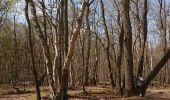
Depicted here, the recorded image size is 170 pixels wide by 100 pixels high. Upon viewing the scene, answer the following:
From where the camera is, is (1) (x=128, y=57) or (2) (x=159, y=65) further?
(1) (x=128, y=57)

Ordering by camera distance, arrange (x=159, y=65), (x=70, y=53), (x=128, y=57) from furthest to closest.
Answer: (x=128, y=57) → (x=159, y=65) → (x=70, y=53)

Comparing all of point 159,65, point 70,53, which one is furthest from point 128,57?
point 70,53

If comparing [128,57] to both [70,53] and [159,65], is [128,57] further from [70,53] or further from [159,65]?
[70,53]

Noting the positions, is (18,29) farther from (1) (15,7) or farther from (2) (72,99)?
(2) (72,99)

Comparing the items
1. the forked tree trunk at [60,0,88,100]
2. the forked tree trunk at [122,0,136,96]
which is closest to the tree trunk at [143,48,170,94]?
the forked tree trunk at [122,0,136,96]

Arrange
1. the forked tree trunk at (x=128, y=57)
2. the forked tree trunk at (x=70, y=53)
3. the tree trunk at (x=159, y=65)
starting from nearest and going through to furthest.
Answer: the forked tree trunk at (x=70, y=53)
the tree trunk at (x=159, y=65)
the forked tree trunk at (x=128, y=57)

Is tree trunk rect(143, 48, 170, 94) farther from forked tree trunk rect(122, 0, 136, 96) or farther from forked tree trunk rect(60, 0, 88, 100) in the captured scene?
forked tree trunk rect(60, 0, 88, 100)

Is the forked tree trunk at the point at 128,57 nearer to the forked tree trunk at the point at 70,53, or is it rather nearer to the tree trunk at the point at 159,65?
the tree trunk at the point at 159,65

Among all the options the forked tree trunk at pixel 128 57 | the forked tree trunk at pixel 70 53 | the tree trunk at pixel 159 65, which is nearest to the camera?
the forked tree trunk at pixel 70 53

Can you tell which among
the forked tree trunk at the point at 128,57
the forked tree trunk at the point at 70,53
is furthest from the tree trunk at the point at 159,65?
the forked tree trunk at the point at 70,53

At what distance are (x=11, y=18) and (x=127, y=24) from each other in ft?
125

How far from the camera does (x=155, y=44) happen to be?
8381 centimetres

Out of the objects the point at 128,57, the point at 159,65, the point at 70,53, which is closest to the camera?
the point at 70,53

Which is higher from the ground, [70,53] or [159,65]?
[70,53]
